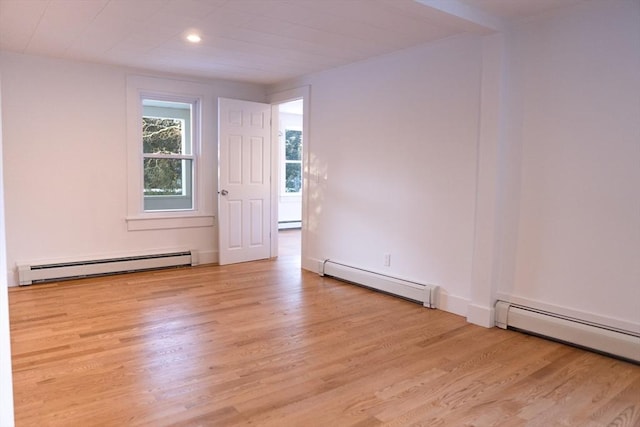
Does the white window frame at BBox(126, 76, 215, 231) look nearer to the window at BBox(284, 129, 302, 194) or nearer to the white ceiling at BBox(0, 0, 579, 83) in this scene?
the white ceiling at BBox(0, 0, 579, 83)

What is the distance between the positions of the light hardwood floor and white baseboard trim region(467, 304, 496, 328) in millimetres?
89

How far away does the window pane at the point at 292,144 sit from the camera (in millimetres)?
9203

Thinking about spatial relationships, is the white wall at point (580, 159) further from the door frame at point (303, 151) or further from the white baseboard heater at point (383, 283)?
the door frame at point (303, 151)

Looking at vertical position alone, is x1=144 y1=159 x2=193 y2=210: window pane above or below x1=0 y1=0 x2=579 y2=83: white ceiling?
below

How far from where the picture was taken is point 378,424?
83.7 inches

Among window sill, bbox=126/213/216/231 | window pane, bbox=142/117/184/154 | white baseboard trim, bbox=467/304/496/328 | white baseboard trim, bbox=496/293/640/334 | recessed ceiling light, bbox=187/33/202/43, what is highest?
recessed ceiling light, bbox=187/33/202/43

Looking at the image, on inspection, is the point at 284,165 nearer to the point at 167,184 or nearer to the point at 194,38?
the point at 167,184

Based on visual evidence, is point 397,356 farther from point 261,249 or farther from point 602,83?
point 261,249

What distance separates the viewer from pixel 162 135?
5.48 meters

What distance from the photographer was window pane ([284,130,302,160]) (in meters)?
9.20

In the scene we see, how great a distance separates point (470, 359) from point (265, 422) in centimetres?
143

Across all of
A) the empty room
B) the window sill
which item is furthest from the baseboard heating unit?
the window sill

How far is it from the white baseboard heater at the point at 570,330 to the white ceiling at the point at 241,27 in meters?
2.11

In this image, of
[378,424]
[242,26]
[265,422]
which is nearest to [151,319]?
[265,422]
